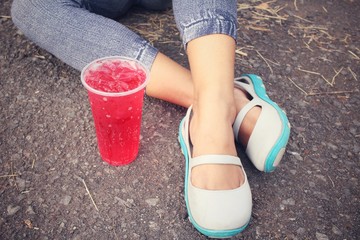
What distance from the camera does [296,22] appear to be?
217cm

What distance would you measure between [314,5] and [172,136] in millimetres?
1505

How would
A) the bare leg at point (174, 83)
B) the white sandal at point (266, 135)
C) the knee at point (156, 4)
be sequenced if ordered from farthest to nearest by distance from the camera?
the knee at point (156, 4) → the bare leg at point (174, 83) → the white sandal at point (266, 135)

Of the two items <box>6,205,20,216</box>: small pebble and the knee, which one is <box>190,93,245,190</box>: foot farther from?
the knee

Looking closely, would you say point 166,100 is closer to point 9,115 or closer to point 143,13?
point 9,115

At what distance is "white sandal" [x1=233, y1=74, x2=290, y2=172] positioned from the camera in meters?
1.16

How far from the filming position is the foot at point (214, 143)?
42.0 inches

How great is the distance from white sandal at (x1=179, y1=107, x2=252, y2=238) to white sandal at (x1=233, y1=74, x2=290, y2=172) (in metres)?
0.13

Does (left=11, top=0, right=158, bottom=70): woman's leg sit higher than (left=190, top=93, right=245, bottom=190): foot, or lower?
higher

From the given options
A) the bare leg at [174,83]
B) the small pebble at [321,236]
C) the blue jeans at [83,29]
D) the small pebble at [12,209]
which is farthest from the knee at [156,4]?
the small pebble at [321,236]

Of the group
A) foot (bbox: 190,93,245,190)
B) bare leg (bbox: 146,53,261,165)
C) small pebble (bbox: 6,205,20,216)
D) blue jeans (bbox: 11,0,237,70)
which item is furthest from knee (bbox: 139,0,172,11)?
small pebble (bbox: 6,205,20,216)

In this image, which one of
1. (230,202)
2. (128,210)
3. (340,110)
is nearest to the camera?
(230,202)

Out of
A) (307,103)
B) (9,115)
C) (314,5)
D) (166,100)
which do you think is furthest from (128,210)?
(314,5)

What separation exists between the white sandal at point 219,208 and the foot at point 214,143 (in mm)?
16

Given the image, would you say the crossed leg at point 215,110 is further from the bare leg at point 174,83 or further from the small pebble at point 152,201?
the small pebble at point 152,201
